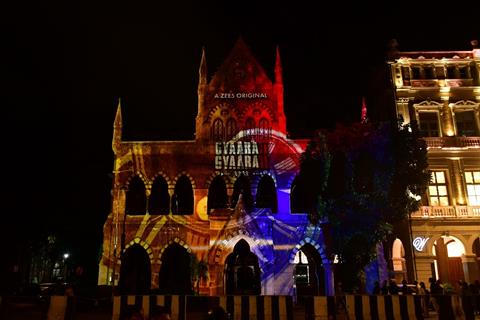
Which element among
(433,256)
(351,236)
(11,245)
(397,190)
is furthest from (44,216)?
(433,256)

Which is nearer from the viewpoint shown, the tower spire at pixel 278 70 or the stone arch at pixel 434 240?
the stone arch at pixel 434 240

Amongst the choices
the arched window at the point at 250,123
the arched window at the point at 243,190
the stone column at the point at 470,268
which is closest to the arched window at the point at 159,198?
the arched window at the point at 243,190

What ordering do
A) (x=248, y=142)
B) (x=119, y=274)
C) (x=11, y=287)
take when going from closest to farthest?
1. (x=11, y=287)
2. (x=119, y=274)
3. (x=248, y=142)

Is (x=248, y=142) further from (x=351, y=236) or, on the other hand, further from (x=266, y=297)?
(x=266, y=297)

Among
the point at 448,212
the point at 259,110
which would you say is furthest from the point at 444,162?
the point at 259,110

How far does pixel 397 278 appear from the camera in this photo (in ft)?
103

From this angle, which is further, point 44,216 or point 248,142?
point 248,142

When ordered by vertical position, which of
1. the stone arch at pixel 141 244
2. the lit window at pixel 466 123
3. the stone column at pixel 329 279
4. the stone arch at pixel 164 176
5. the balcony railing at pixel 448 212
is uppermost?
the lit window at pixel 466 123

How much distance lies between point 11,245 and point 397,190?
26.7 m

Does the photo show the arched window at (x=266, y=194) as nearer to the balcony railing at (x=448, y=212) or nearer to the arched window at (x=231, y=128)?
the arched window at (x=231, y=128)

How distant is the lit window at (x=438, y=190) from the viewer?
1228 inches

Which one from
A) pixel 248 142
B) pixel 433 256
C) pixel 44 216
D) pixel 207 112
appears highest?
pixel 207 112

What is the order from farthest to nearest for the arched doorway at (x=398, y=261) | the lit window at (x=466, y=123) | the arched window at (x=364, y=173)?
the lit window at (x=466, y=123)
the arched doorway at (x=398, y=261)
the arched window at (x=364, y=173)

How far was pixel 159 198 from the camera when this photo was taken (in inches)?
1449
